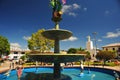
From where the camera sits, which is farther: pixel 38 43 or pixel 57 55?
pixel 38 43

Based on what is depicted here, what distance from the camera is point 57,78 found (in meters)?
14.8

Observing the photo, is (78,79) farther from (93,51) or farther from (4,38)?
(93,51)

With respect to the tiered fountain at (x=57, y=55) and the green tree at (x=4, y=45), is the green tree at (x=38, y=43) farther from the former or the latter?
the tiered fountain at (x=57, y=55)

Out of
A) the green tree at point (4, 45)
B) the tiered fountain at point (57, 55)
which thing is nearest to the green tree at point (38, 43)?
the green tree at point (4, 45)

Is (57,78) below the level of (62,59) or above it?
below

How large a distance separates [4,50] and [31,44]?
17.1 m

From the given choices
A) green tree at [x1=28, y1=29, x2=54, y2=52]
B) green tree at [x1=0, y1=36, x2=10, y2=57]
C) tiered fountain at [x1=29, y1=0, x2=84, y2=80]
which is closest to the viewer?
tiered fountain at [x1=29, y1=0, x2=84, y2=80]

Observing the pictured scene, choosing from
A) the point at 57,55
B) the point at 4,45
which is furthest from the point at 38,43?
the point at 57,55

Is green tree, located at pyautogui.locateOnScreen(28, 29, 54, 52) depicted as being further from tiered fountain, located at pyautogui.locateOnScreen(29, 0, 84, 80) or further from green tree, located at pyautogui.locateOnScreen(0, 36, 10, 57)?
tiered fountain, located at pyautogui.locateOnScreen(29, 0, 84, 80)

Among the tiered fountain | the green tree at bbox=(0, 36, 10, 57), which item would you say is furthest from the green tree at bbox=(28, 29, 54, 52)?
the tiered fountain

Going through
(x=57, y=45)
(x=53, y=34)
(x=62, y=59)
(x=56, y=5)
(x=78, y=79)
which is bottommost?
(x=78, y=79)

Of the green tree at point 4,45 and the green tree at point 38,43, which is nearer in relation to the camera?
the green tree at point 38,43

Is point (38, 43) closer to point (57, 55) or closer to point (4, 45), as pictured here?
point (4, 45)

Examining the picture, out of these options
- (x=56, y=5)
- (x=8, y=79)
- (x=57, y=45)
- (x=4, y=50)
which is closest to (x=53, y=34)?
(x=57, y=45)
